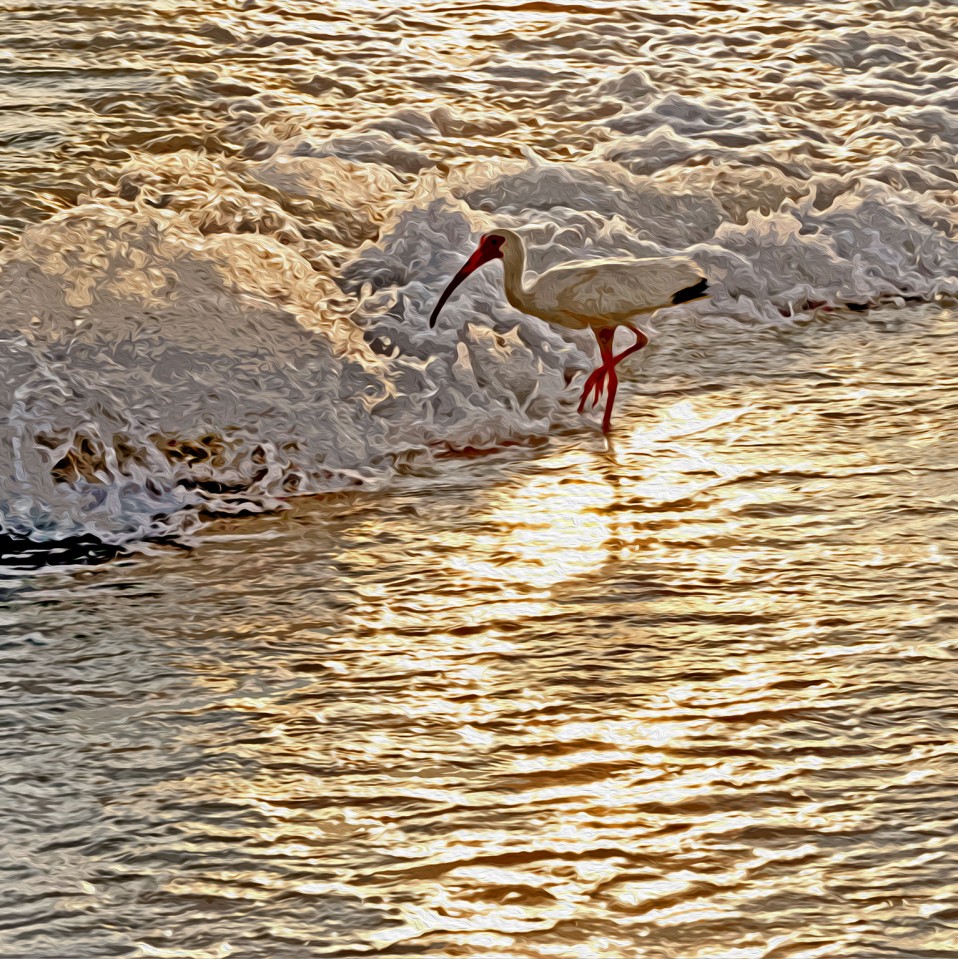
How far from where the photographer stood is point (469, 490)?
15.5 ft

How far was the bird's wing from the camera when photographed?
476cm

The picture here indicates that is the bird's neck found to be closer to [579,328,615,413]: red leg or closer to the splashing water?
[579,328,615,413]: red leg

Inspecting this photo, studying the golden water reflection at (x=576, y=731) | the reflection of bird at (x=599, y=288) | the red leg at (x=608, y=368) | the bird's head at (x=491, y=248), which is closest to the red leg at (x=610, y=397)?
the red leg at (x=608, y=368)

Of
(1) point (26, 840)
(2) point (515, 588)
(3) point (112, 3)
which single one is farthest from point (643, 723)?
(3) point (112, 3)

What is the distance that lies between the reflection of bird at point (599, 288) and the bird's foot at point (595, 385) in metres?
0.18

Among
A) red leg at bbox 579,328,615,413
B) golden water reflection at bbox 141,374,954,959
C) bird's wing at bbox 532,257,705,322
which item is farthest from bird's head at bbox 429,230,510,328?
golden water reflection at bbox 141,374,954,959

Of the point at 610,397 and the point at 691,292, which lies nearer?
the point at 691,292

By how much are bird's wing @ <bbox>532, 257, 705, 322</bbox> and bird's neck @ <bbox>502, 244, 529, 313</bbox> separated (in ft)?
0.23

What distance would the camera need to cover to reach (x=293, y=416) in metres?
5.20

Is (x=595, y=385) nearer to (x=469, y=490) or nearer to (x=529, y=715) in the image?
(x=469, y=490)

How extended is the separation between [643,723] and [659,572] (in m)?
0.76

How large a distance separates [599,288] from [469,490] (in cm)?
75

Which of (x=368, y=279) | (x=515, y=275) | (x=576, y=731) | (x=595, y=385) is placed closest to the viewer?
(x=576, y=731)

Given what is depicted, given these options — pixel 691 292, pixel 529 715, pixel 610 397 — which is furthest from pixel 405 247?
pixel 529 715
